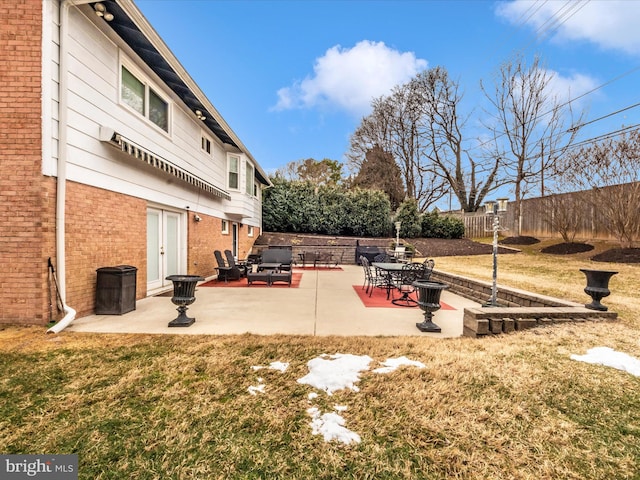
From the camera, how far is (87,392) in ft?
9.30

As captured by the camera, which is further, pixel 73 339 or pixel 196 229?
pixel 196 229

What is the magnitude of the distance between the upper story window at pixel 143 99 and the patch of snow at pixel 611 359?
898 centimetres

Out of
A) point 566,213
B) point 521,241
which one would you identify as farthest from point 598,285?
point 521,241

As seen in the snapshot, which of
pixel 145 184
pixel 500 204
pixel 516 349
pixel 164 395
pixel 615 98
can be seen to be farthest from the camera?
pixel 615 98

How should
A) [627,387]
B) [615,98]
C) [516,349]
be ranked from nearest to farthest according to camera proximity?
1. [627,387]
2. [516,349]
3. [615,98]

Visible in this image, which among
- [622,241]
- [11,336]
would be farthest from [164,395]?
[622,241]

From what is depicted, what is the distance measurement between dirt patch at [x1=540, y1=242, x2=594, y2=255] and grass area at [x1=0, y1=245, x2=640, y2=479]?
13.8 meters

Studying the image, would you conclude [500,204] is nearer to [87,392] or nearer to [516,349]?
[516,349]

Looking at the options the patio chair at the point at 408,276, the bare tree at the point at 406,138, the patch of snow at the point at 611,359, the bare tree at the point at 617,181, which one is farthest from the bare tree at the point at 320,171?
the patch of snow at the point at 611,359

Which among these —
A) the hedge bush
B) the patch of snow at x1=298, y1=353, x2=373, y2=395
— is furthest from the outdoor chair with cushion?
the hedge bush

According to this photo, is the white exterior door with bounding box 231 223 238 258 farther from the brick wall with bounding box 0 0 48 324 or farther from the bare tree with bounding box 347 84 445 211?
the bare tree with bounding box 347 84 445 211

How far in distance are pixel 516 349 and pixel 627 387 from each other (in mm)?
1055

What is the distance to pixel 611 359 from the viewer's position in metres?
3.61

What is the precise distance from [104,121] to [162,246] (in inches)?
133
